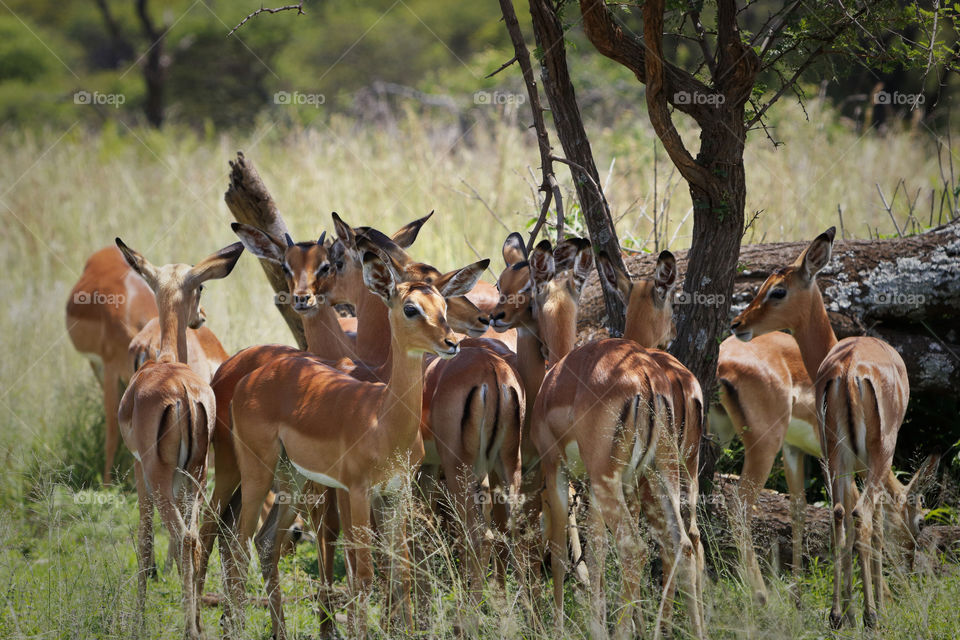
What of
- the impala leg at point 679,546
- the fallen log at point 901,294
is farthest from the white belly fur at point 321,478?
the fallen log at point 901,294

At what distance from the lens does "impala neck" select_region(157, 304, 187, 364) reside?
5.18m

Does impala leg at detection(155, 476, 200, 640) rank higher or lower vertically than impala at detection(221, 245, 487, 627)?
lower

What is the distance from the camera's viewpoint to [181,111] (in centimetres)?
2412

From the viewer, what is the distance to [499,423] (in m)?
4.59

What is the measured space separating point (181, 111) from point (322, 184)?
13.4 m

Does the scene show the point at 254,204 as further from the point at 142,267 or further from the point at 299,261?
the point at 142,267

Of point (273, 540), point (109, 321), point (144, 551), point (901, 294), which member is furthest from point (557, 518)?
point (109, 321)

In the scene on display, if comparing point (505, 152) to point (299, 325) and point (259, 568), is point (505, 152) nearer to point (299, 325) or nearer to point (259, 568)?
point (299, 325)

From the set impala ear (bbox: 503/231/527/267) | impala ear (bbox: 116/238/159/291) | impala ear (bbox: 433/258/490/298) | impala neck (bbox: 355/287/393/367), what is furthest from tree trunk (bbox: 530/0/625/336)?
impala ear (bbox: 116/238/159/291)

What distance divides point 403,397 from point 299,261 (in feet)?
5.08

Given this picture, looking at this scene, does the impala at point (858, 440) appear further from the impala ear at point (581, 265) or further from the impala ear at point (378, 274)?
the impala ear at point (378, 274)

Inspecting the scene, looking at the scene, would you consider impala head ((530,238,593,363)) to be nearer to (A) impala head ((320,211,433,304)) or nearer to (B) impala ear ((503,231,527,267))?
(B) impala ear ((503,231,527,267))

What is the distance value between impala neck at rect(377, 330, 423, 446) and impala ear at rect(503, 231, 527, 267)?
5.19 ft

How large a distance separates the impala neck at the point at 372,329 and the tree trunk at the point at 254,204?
83 cm
